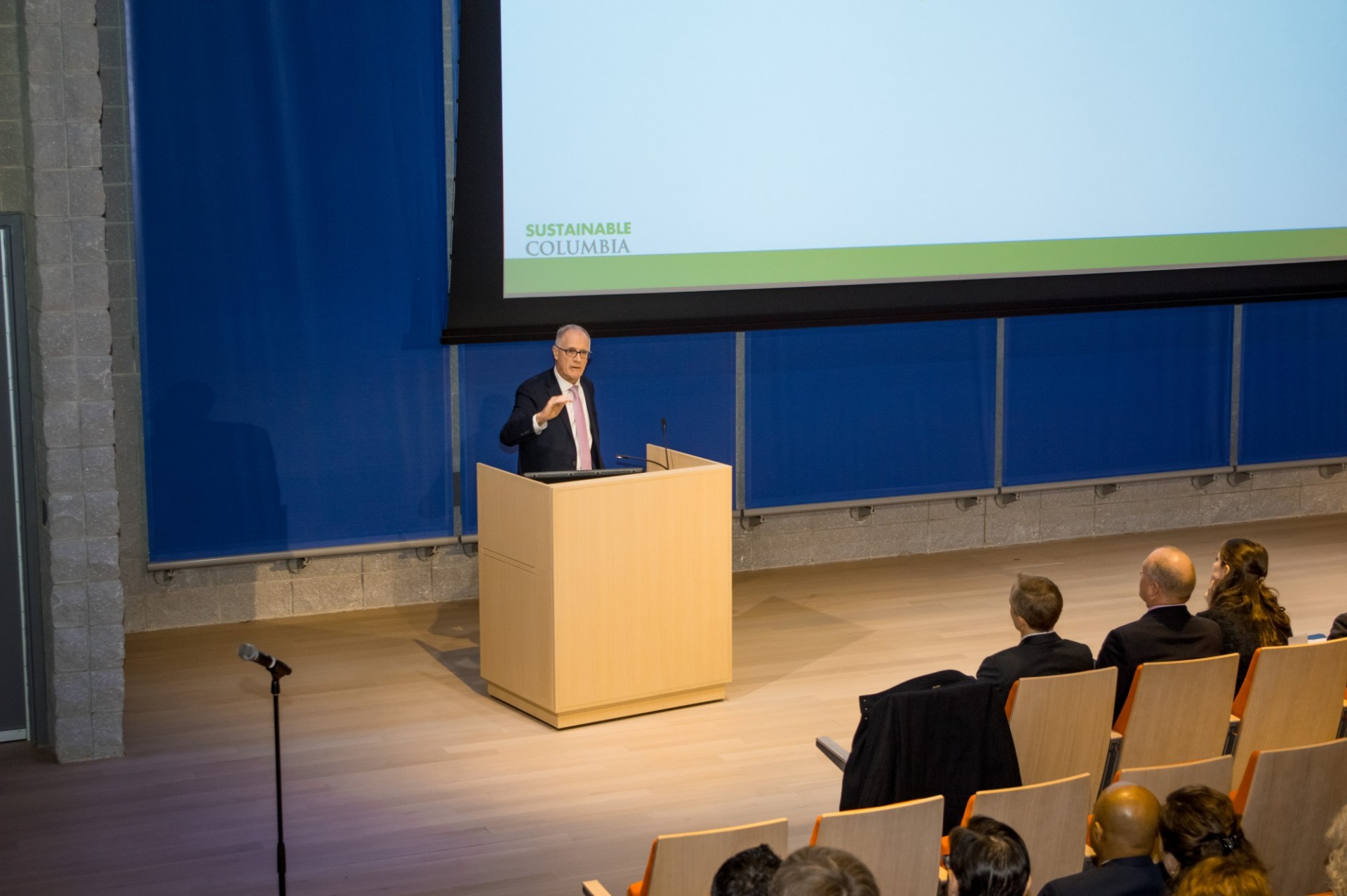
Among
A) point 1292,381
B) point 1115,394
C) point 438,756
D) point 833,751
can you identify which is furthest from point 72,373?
point 1292,381

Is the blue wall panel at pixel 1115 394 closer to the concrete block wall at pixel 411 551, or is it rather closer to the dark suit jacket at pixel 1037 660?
the concrete block wall at pixel 411 551

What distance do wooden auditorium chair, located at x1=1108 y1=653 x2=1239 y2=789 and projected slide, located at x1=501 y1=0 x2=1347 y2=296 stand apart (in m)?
3.80

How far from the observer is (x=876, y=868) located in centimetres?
374

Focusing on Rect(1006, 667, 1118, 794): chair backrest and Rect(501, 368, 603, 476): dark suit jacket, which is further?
Rect(501, 368, 603, 476): dark suit jacket

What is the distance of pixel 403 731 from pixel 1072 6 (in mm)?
5425

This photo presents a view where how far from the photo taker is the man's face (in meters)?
6.68

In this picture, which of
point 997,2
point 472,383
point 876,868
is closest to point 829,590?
point 472,383

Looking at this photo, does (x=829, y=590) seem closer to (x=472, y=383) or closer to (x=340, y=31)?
(x=472, y=383)

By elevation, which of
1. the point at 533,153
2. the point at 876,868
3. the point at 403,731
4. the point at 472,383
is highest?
the point at 533,153

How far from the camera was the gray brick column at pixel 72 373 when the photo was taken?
18.5 feet

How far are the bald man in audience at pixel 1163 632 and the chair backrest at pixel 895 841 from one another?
61.0 inches

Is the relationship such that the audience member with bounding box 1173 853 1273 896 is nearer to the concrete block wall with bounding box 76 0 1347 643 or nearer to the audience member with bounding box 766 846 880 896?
the audience member with bounding box 766 846 880 896

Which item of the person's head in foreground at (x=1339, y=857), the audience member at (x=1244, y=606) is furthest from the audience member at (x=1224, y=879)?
the audience member at (x=1244, y=606)

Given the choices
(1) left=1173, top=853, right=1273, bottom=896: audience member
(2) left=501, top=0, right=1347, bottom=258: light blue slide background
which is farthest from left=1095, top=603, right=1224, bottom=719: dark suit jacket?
(2) left=501, top=0, right=1347, bottom=258: light blue slide background
